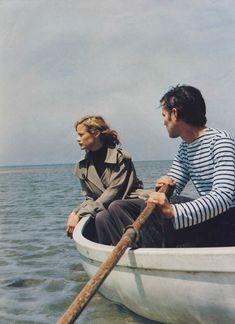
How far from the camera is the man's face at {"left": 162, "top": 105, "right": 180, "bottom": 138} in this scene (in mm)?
3758

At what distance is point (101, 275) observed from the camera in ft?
10.1

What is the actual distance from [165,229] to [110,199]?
157 cm

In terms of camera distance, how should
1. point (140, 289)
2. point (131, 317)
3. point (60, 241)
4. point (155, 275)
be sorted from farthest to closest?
point (60, 241) → point (131, 317) → point (140, 289) → point (155, 275)

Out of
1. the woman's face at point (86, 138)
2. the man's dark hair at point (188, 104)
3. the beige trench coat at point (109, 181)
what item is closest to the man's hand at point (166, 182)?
the man's dark hair at point (188, 104)

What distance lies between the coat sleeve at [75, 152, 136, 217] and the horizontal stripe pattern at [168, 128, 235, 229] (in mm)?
1742

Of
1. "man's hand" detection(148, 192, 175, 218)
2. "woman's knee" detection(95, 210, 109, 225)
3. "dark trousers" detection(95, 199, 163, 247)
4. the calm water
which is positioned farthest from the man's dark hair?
the calm water

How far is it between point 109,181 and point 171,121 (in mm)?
1990

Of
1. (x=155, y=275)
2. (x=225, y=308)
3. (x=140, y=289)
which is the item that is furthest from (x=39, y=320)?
(x=225, y=308)

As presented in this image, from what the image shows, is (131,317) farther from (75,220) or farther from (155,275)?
(75,220)

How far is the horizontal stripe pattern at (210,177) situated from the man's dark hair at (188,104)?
5.1 inches

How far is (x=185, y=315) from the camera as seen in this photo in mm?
3680

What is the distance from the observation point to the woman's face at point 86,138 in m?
5.65

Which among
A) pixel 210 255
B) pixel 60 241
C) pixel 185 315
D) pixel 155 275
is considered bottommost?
pixel 60 241

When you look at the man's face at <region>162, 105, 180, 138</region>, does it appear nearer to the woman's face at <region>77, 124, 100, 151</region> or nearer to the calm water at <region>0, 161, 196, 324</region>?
the calm water at <region>0, 161, 196, 324</region>
